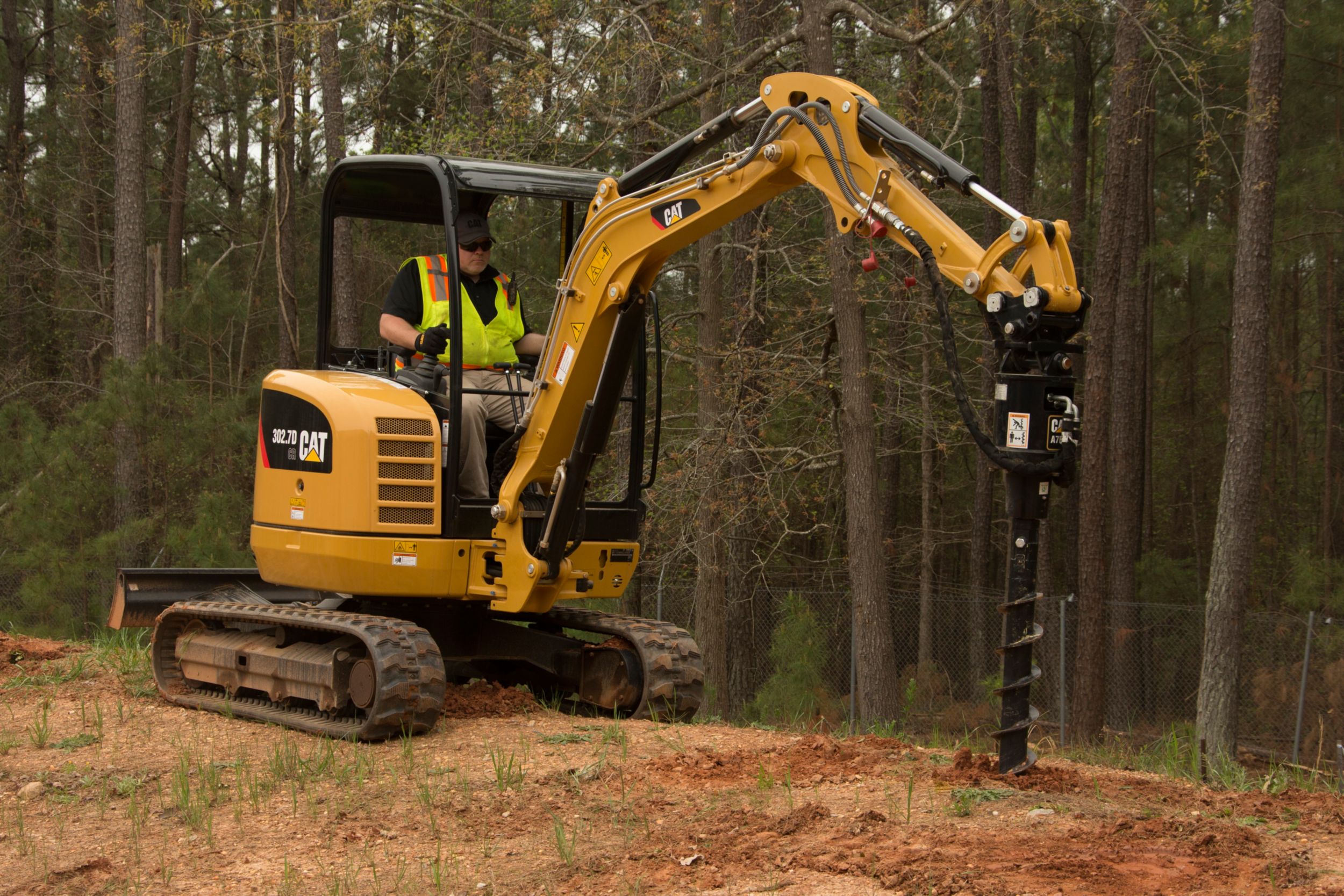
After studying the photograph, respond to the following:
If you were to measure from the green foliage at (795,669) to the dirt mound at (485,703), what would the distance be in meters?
7.52

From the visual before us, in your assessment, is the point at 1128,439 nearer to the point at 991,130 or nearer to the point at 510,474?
the point at 991,130

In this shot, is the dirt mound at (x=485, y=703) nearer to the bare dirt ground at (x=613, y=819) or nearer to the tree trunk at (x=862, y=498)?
the bare dirt ground at (x=613, y=819)

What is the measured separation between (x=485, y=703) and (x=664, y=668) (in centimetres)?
105

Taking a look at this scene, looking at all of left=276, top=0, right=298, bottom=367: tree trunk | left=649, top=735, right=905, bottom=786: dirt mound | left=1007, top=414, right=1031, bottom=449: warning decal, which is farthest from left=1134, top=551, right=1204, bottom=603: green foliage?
left=1007, top=414, right=1031, bottom=449: warning decal

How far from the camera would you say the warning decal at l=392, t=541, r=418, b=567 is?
7.03m

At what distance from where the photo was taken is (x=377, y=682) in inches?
259

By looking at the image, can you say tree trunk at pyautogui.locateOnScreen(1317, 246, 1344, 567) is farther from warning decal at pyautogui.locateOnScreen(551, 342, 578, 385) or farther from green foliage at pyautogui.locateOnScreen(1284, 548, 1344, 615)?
warning decal at pyautogui.locateOnScreen(551, 342, 578, 385)

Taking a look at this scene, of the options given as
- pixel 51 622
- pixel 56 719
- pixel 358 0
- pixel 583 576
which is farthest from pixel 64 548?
pixel 583 576

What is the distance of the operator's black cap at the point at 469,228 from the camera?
713 cm

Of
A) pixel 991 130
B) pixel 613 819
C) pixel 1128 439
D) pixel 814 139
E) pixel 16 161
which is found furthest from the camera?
pixel 16 161

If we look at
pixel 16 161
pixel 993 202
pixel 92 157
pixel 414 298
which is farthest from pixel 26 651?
pixel 16 161

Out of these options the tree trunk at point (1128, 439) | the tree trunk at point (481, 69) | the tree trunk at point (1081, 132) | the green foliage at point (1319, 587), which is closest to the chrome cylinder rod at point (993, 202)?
the tree trunk at point (481, 69)

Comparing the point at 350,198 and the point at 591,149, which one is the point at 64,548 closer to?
the point at 591,149

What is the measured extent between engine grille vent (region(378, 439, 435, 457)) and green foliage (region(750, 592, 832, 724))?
28.7 feet
